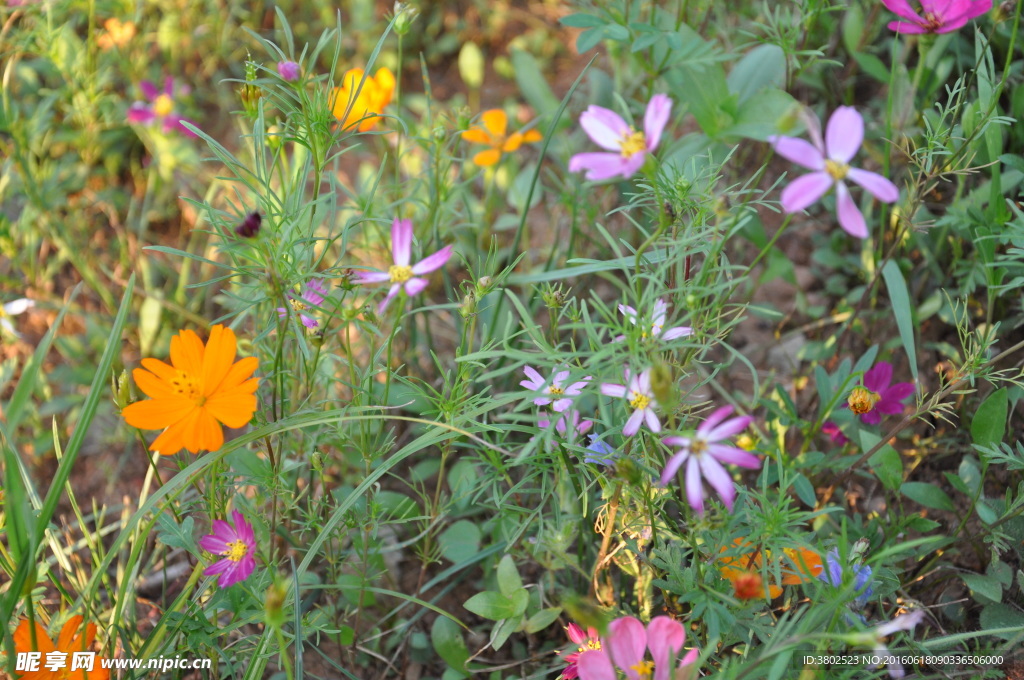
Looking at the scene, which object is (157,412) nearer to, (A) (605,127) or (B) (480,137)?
(A) (605,127)

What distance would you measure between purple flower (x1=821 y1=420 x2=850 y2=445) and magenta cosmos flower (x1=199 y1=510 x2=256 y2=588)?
3.08ft

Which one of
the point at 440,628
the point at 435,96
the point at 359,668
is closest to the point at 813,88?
the point at 435,96

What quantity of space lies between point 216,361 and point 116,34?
1.51 metres

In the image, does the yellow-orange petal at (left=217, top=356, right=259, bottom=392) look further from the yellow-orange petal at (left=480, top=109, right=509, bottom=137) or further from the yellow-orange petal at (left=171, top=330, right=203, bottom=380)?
the yellow-orange petal at (left=480, top=109, right=509, bottom=137)

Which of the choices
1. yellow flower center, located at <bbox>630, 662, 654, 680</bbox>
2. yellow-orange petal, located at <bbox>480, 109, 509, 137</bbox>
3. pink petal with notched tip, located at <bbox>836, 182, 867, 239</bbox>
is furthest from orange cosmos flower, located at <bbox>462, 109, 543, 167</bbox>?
yellow flower center, located at <bbox>630, 662, 654, 680</bbox>

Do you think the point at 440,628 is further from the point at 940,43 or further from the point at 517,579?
the point at 940,43

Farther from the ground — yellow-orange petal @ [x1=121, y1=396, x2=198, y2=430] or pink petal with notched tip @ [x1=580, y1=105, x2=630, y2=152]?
pink petal with notched tip @ [x1=580, y1=105, x2=630, y2=152]

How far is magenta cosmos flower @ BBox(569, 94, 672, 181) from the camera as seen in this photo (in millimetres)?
774

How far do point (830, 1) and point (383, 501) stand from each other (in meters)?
1.37

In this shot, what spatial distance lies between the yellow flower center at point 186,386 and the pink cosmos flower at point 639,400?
1.72ft

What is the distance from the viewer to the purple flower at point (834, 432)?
1298 mm

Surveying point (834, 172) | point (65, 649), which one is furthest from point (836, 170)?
point (65, 649)

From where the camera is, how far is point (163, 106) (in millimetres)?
1993

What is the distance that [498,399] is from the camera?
3.05 ft
